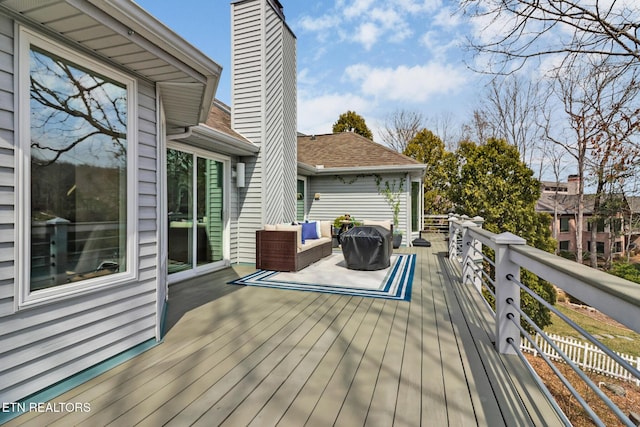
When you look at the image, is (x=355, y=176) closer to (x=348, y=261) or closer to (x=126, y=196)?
(x=348, y=261)

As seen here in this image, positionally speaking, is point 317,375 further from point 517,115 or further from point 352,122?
point 517,115

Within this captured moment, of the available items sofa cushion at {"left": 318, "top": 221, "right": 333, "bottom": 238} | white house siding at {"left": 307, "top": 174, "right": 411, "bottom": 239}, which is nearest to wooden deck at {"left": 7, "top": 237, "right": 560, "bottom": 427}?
sofa cushion at {"left": 318, "top": 221, "right": 333, "bottom": 238}

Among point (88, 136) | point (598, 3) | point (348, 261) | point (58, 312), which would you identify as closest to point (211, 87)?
point (88, 136)

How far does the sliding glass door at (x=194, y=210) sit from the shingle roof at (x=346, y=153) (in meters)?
4.42

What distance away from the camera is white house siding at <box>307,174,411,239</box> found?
9656 mm

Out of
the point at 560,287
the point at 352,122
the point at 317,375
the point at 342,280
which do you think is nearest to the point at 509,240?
the point at 560,287

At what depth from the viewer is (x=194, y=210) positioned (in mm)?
5191

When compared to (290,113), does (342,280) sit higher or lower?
lower

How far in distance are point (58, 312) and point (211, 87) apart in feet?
6.72

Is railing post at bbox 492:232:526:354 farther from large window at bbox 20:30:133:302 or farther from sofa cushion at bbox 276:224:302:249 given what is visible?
sofa cushion at bbox 276:224:302:249

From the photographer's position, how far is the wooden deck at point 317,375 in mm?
1777

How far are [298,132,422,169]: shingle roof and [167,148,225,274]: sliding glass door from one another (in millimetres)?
4418

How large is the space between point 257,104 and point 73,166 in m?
4.55

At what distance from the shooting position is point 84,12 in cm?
169
